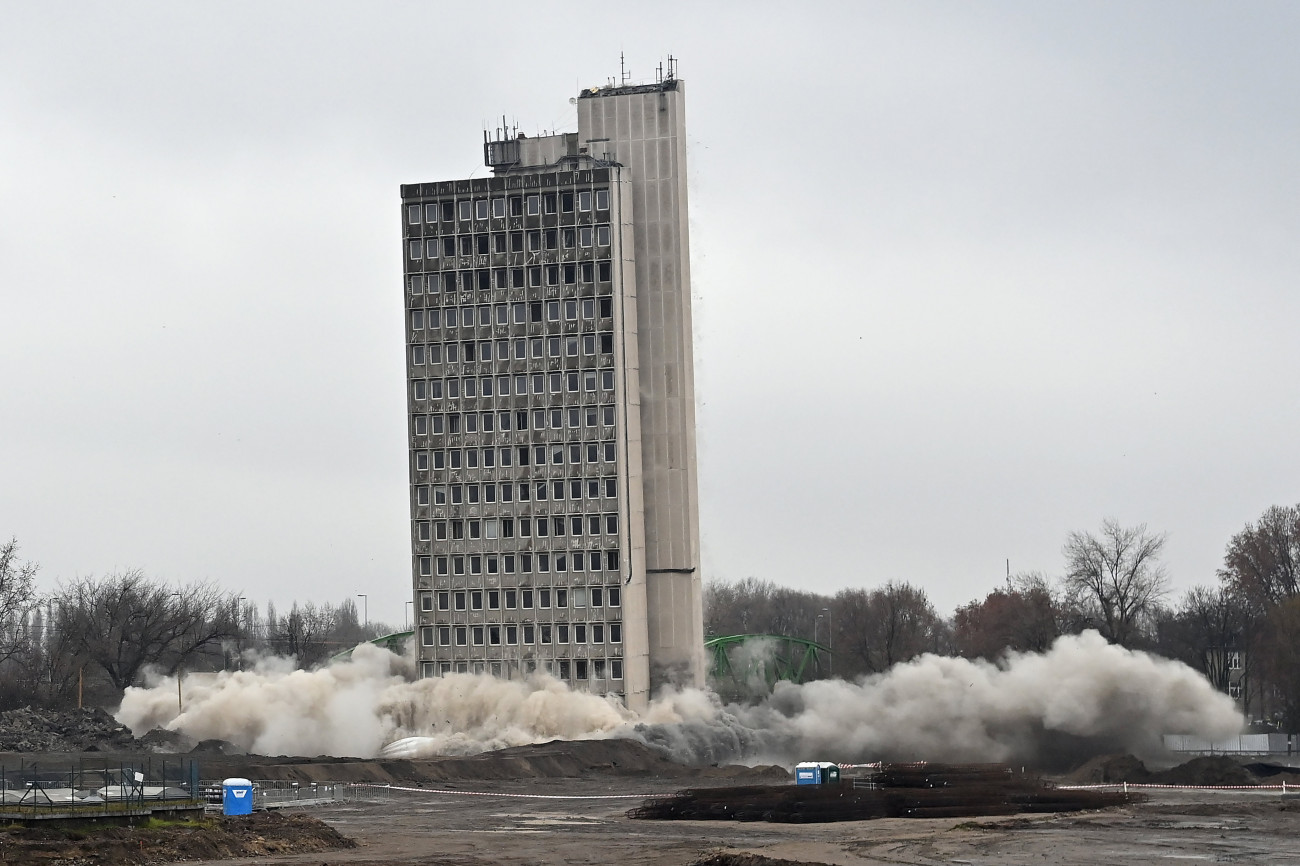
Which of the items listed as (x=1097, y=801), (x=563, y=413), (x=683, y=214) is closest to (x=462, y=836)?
(x=1097, y=801)

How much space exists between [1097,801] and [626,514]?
173 feet

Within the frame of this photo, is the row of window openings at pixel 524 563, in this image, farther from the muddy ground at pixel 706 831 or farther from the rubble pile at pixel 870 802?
the rubble pile at pixel 870 802

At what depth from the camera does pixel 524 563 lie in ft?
393

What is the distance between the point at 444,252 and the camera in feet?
397

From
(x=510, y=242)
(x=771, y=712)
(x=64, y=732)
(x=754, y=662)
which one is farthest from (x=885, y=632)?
(x=64, y=732)

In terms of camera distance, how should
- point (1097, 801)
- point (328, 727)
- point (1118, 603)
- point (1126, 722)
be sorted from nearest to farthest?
point (1097, 801) < point (1126, 722) < point (328, 727) < point (1118, 603)

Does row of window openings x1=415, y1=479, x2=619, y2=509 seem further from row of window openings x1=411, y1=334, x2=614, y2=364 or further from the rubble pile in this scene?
the rubble pile

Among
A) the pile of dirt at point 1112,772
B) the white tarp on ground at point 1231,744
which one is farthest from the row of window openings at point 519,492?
the white tarp on ground at point 1231,744

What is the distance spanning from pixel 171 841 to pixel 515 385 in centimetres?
6760

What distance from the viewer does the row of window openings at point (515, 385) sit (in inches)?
4628

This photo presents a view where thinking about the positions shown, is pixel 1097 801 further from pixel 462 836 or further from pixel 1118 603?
pixel 1118 603

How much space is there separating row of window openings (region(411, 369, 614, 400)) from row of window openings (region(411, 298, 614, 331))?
1.63 meters

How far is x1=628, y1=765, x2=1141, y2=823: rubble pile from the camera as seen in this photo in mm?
68188

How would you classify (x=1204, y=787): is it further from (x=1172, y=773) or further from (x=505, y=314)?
(x=505, y=314)
